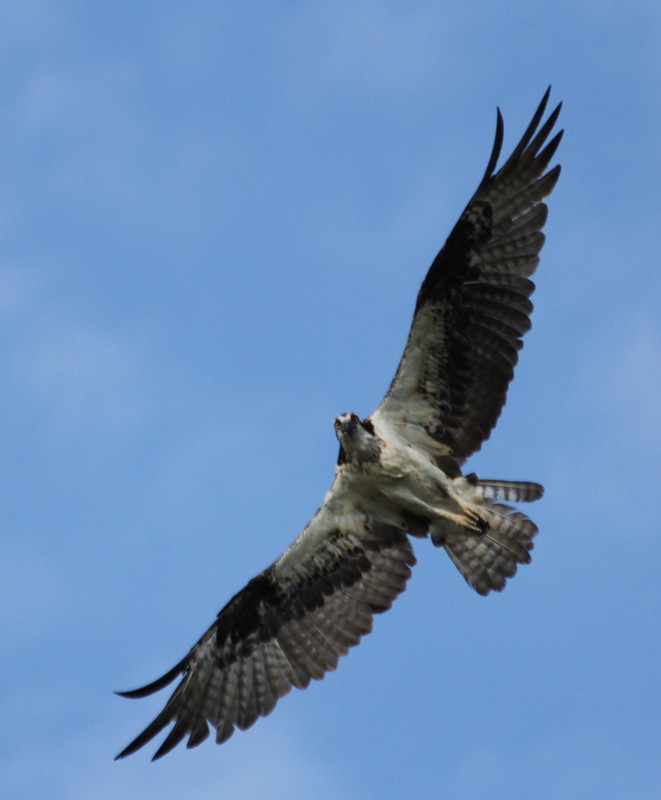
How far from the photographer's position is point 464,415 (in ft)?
49.4

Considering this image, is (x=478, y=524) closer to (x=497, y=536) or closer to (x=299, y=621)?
(x=497, y=536)

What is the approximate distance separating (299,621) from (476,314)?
3789 millimetres

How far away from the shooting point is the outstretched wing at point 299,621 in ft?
50.6

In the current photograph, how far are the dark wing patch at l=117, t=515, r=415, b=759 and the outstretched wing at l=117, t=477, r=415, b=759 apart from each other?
0.03 feet

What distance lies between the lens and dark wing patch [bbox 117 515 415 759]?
608 inches

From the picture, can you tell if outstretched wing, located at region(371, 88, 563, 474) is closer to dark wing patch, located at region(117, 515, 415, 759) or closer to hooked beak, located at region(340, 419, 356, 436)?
hooked beak, located at region(340, 419, 356, 436)

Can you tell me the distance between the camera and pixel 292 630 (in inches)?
617

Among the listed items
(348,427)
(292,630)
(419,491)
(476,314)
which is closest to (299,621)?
(292,630)

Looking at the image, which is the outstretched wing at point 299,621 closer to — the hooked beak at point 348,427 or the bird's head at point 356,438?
the bird's head at point 356,438

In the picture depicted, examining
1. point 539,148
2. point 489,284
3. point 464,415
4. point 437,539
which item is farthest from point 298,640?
point 539,148

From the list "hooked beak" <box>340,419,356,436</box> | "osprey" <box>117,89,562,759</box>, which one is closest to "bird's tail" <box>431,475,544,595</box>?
"osprey" <box>117,89,562,759</box>

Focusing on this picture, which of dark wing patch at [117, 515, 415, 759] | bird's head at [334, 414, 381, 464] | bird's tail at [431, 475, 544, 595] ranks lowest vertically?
bird's tail at [431, 475, 544, 595]

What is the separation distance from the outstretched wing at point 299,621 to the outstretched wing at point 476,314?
121 cm

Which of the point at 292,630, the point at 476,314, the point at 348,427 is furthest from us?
the point at 292,630
